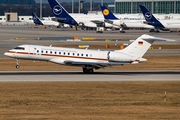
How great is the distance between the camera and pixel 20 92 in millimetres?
45719

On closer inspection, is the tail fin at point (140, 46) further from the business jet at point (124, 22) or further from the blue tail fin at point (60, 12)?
the business jet at point (124, 22)

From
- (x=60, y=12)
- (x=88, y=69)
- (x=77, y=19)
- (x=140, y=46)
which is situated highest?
(x=60, y=12)

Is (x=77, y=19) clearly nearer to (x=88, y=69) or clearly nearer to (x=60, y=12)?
(x=60, y=12)

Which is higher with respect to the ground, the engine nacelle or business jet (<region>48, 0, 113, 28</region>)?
business jet (<region>48, 0, 113, 28</region>)

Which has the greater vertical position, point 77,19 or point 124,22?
point 77,19

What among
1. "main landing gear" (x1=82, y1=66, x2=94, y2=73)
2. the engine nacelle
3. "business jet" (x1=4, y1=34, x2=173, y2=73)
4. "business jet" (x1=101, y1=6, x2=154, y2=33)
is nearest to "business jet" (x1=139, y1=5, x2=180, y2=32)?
"business jet" (x1=101, y1=6, x2=154, y2=33)

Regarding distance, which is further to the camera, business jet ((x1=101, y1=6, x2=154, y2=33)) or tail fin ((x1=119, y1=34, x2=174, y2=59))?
business jet ((x1=101, y1=6, x2=154, y2=33))

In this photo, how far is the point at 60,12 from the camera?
16300 centimetres

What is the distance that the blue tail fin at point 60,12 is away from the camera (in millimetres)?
152275

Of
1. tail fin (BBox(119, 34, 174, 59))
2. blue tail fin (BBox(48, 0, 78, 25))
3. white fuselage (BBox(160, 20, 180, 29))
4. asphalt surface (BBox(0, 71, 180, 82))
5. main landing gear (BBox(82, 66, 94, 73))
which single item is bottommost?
asphalt surface (BBox(0, 71, 180, 82))

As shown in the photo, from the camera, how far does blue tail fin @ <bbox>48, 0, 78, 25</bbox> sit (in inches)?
5995

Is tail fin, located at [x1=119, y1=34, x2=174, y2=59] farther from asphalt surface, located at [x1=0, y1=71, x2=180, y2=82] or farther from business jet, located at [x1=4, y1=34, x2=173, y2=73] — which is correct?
asphalt surface, located at [x1=0, y1=71, x2=180, y2=82]

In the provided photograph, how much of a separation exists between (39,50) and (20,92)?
1309cm

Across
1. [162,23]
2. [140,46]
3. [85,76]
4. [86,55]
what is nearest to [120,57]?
[140,46]
